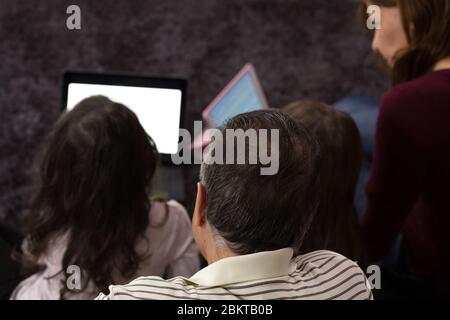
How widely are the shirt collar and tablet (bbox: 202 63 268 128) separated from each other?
85 cm

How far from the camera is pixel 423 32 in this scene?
1.04 metres

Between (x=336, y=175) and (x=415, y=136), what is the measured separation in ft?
0.48

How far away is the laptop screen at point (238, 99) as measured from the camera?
4.86 feet

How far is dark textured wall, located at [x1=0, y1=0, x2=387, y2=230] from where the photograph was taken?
5.41 ft

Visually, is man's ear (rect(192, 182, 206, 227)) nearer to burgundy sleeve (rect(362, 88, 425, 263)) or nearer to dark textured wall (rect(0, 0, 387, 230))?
burgundy sleeve (rect(362, 88, 425, 263))

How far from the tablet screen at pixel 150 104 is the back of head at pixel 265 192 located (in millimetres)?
745

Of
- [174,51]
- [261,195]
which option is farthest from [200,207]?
[174,51]

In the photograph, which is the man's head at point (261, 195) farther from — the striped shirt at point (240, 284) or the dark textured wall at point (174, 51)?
the dark textured wall at point (174, 51)

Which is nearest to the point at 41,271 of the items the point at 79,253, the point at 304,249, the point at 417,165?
the point at 79,253

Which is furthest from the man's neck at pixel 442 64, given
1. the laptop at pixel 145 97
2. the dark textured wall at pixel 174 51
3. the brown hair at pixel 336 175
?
the dark textured wall at pixel 174 51

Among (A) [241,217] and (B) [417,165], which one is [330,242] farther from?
(A) [241,217]

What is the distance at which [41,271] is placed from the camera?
3.57 ft

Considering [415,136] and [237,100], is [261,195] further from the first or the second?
[237,100]

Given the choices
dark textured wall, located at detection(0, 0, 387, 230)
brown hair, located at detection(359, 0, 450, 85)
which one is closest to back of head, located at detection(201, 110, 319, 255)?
brown hair, located at detection(359, 0, 450, 85)
